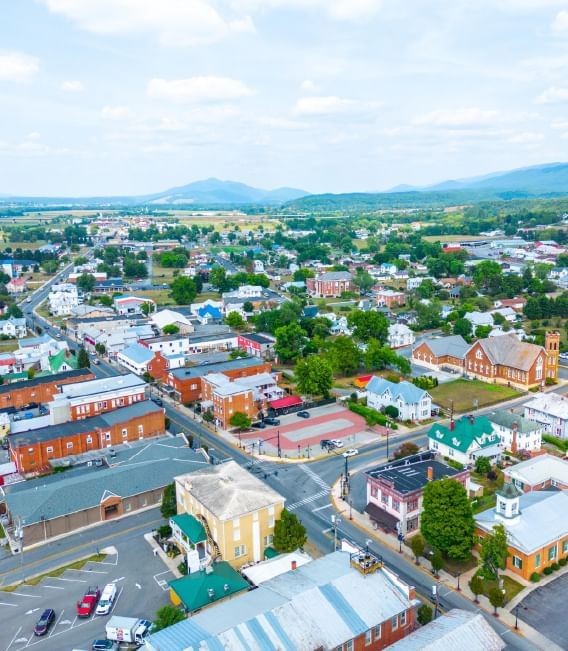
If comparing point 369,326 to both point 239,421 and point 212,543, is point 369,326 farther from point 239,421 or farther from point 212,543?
point 212,543

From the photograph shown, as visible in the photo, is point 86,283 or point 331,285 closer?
point 86,283

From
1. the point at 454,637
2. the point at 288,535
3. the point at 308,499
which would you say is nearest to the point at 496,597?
the point at 454,637

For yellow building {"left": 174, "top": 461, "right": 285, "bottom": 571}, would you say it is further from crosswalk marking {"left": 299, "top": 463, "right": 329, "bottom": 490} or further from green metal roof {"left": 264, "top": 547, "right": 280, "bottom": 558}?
crosswalk marking {"left": 299, "top": 463, "right": 329, "bottom": 490}

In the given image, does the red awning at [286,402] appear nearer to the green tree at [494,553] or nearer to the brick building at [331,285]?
the green tree at [494,553]

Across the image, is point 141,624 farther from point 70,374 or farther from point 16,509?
point 70,374

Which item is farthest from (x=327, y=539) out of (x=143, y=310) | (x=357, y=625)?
(x=143, y=310)

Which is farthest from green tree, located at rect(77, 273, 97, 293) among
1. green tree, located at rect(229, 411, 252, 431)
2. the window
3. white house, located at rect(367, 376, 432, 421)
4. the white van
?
the window

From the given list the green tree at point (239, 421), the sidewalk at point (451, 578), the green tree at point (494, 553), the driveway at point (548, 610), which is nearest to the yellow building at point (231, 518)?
the sidewalk at point (451, 578)
